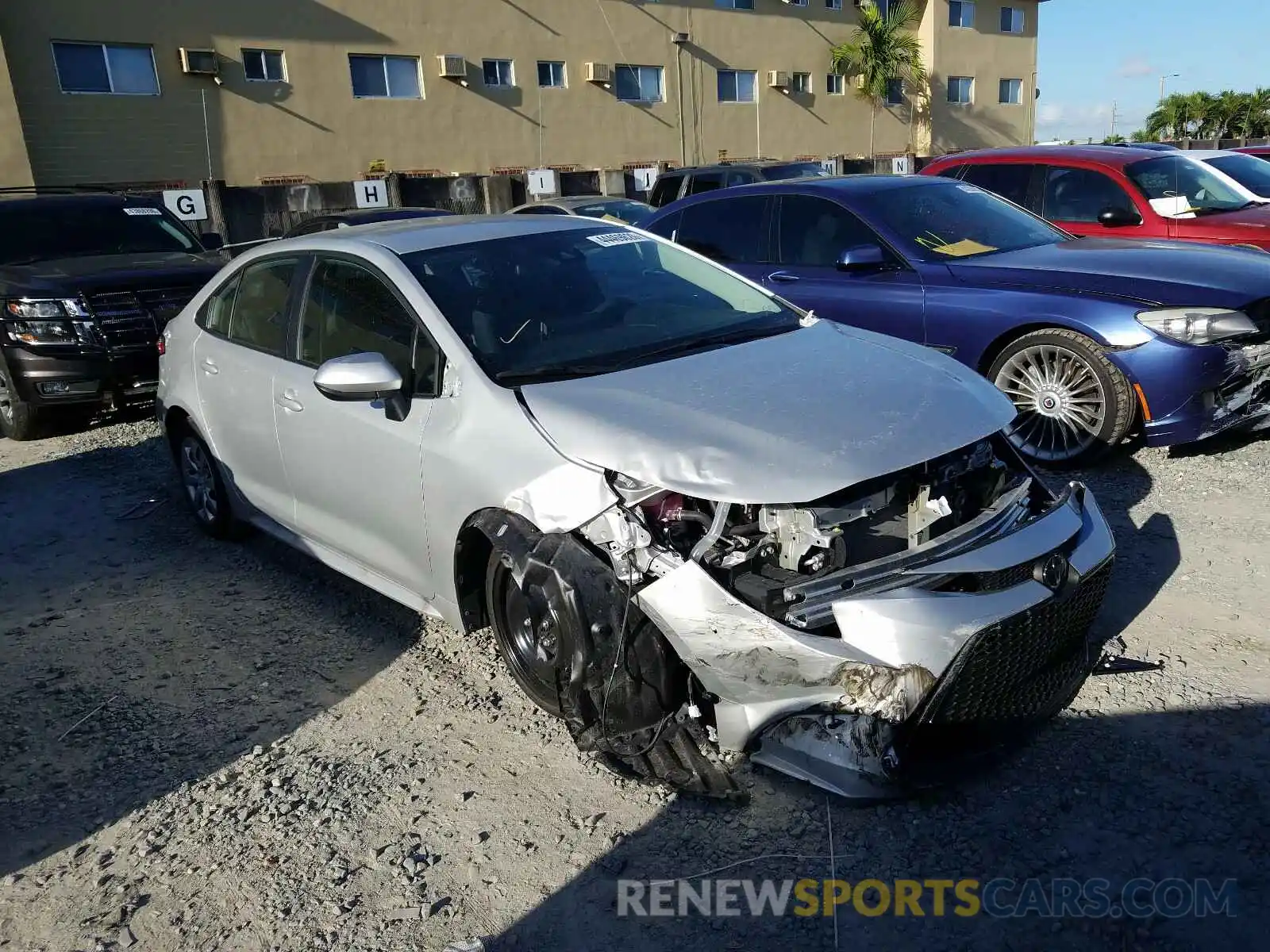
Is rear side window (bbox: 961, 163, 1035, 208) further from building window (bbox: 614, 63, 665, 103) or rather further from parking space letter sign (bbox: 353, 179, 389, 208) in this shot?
building window (bbox: 614, 63, 665, 103)

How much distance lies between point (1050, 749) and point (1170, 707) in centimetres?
51

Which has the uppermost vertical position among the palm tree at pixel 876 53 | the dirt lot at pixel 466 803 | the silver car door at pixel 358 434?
the palm tree at pixel 876 53

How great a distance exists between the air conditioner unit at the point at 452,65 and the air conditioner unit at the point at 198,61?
491 cm

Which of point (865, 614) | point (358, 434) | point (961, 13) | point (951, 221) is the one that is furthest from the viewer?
point (961, 13)

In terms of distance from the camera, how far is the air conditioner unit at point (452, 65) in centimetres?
2217

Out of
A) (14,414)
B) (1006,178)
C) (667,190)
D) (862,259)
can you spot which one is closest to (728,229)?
(862,259)

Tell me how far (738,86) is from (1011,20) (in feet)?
44.0

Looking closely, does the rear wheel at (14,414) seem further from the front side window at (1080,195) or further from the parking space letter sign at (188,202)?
the parking space letter sign at (188,202)

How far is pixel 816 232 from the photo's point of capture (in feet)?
21.3

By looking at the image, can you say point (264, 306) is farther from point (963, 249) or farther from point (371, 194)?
point (371, 194)

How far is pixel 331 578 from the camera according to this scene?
15.9 ft

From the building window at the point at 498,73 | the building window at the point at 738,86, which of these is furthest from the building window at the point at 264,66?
the building window at the point at 738,86

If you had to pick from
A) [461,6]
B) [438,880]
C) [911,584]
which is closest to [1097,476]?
[911,584]

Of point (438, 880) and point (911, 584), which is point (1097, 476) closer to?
point (911, 584)
